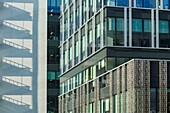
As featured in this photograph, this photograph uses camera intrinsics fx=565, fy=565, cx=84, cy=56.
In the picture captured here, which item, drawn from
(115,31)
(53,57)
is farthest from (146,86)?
(53,57)

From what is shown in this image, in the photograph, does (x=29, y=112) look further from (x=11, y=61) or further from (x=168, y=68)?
(x=168, y=68)

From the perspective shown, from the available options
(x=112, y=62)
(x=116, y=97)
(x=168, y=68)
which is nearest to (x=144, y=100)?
(x=168, y=68)

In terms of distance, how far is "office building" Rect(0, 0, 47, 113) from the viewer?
280ft

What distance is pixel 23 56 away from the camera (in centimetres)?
8656

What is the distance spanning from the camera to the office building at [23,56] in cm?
8544

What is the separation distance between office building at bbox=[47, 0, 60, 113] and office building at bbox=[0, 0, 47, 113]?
0.63m

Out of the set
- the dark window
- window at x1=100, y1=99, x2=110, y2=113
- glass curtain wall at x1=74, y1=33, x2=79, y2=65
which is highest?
glass curtain wall at x1=74, y1=33, x2=79, y2=65

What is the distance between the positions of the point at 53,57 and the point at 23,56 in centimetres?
479

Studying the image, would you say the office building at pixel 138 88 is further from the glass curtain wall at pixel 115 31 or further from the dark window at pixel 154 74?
the glass curtain wall at pixel 115 31

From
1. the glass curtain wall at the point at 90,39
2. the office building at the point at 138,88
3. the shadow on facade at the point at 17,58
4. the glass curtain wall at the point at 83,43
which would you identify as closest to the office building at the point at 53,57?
the shadow on facade at the point at 17,58

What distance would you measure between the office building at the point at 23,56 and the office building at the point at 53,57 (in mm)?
634

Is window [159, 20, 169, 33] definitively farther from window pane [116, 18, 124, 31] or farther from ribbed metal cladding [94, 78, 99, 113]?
ribbed metal cladding [94, 78, 99, 113]

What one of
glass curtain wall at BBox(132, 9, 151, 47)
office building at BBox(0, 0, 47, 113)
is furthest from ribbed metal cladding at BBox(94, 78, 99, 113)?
office building at BBox(0, 0, 47, 113)

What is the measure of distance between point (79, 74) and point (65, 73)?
767 cm
